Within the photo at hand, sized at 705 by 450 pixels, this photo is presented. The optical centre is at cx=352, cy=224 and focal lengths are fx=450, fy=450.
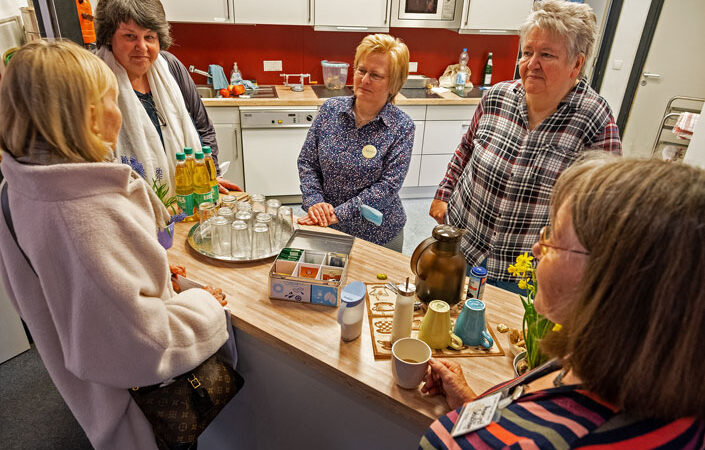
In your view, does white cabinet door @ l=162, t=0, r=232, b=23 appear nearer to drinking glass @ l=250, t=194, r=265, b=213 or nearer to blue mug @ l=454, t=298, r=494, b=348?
drinking glass @ l=250, t=194, r=265, b=213

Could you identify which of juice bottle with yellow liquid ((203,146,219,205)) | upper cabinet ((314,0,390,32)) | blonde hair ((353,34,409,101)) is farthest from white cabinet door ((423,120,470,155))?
juice bottle with yellow liquid ((203,146,219,205))

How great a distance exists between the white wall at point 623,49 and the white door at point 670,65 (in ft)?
0.48

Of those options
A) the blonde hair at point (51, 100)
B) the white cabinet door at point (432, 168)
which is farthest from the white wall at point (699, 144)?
the blonde hair at point (51, 100)

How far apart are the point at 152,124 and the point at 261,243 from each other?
889mm

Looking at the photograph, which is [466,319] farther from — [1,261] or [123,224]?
[1,261]

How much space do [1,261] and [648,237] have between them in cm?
126

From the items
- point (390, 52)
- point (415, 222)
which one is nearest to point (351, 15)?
point (415, 222)

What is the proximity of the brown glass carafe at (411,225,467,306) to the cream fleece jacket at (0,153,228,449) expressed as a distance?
610 millimetres

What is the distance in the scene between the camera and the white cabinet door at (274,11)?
3.52m

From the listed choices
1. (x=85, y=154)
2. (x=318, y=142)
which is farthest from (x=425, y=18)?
(x=85, y=154)

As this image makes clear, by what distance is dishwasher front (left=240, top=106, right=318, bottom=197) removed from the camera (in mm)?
→ 3643

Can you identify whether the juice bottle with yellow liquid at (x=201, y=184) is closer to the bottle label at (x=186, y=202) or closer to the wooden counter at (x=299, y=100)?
the bottle label at (x=186, y=202)

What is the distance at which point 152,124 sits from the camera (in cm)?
198

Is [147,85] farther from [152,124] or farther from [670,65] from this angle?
[670,65]
